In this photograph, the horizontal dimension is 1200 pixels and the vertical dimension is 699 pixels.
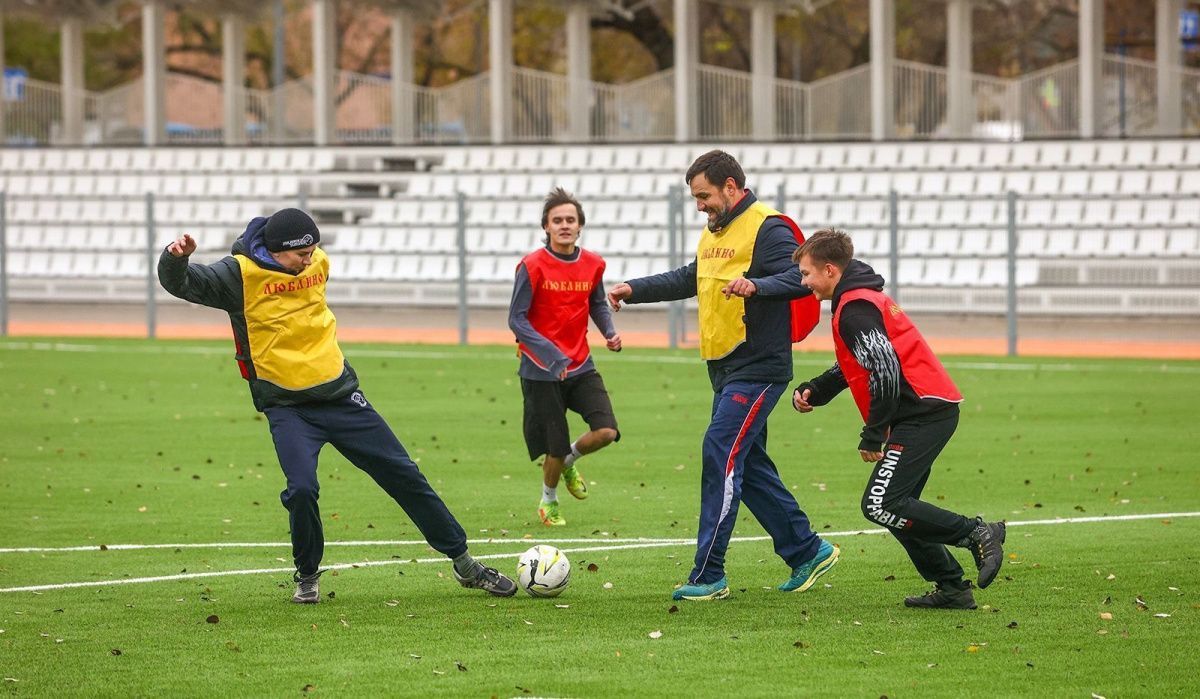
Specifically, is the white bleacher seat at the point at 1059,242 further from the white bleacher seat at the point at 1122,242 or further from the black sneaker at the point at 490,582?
the black sneaker at the point at 490,582

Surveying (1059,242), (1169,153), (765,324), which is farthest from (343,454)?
(1169,153)

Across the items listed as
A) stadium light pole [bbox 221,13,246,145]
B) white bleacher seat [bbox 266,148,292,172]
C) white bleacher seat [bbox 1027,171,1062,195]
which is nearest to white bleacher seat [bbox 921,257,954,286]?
white bleacher seat [bbox 1027,171,1062,195]

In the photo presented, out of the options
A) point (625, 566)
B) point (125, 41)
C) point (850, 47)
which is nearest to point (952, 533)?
point (625, 566)

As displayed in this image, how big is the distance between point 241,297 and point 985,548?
3.34 m

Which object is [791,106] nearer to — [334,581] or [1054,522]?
[1054,522]

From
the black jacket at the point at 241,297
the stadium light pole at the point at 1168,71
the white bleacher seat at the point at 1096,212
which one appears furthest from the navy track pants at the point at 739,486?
the stadium light pole at the point at 1168,71

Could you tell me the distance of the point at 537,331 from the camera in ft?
35.0

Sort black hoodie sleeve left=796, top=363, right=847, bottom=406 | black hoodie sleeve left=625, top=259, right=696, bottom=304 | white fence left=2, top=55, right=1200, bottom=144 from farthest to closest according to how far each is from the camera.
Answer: white fence left=2, top=55, right=1200, bottom=144 → black hoodie sleeve left=625, top=259, right=696, bottom=304 → black hoodie sleeve left=796, top=363, right=847, bottom=406

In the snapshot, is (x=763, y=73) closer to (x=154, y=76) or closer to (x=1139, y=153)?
(x=1139, y=153)

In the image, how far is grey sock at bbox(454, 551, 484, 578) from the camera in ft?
27.3

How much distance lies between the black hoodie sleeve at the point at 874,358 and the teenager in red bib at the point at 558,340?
10.1 ft

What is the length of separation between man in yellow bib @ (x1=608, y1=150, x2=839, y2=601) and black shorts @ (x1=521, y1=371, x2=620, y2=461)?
233 centimetres

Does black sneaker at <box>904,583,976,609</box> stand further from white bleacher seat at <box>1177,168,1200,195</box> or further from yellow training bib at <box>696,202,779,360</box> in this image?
white bleacher seat at <box>1177,168,1200,195</box>

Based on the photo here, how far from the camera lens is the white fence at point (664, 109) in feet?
109
